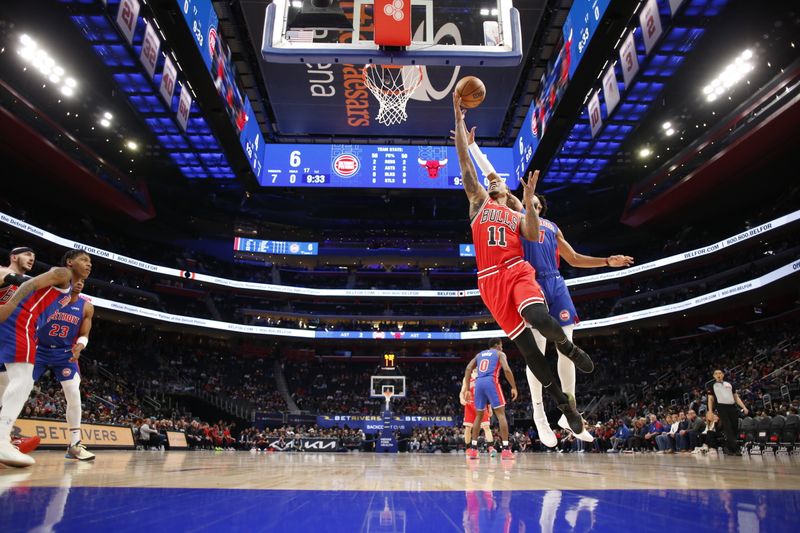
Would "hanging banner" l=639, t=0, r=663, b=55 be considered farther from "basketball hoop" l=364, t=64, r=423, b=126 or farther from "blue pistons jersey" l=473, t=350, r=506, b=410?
"blue pistons jersey" l=473, t=350, r=506, b=410

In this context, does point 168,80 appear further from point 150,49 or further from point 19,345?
point 19,345

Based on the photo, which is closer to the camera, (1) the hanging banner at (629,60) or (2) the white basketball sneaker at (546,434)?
(2) the white basketball sneaker at (546,434)

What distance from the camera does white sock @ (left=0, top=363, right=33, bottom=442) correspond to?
11.1ft

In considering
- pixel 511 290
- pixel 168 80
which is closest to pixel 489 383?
pixel 511 290

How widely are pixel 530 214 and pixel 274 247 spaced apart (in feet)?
101

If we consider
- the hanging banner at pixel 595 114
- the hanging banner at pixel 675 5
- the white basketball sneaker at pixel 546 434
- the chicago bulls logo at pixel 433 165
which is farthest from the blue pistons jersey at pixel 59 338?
the hanging banner at pixel 595 114

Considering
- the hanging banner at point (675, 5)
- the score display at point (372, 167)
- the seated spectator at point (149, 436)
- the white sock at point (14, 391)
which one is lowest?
the seated spectator at point (149, 436)

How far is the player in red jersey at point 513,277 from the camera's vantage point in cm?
358

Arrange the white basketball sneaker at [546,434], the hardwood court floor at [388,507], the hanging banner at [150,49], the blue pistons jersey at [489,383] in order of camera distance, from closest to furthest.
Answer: the hardwood court floor at [388,507], the white basketball sneaker at [546,434], the blue pistons jersey at [489,383], the hanging banner at [150,49]

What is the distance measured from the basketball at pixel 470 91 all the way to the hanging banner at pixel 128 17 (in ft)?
31.6

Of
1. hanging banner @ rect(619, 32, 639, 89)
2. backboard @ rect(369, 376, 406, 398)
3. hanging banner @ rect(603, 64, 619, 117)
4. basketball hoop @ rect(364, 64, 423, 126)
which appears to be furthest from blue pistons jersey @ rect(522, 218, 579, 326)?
backboard @ rect(369, 376, 406, 398)

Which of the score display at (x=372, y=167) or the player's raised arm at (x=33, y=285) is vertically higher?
the score display at (x=372, y=167)

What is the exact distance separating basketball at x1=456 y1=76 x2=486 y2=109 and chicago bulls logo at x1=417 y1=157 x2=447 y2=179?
1115 cm

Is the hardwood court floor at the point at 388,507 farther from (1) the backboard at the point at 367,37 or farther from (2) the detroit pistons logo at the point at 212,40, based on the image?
(2) the detroit pistons logo at the point at 212,40
